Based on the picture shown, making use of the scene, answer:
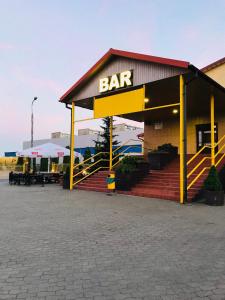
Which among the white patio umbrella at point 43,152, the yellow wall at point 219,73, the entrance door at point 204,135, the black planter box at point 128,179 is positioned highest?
the yellow wall at point 219,73

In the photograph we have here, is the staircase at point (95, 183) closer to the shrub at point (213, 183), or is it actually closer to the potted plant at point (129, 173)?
the potted plant at point (129, 173)

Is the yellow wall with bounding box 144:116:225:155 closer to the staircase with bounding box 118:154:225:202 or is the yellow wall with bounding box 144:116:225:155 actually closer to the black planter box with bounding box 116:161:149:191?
the staircase with bounding box 118:154:225:202

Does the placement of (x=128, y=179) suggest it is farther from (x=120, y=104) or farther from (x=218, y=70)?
(x=218, y=70)

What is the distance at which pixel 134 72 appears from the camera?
12.4m

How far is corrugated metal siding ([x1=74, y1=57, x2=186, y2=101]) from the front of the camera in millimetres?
11219

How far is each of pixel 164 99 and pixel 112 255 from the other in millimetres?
11716

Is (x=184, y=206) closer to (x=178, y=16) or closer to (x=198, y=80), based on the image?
(x=198, y=80)

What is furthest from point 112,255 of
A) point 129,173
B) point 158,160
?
point 158,160

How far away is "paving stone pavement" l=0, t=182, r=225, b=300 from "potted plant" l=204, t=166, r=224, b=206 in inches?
56.0

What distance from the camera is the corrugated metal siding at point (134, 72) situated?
11.2 meters

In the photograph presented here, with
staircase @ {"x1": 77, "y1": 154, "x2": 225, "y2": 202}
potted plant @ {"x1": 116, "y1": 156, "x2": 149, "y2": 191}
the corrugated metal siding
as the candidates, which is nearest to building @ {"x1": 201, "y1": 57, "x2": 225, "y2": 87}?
staircase @ {"x1": 77, "y1": 154, "x2": 225, "y2": 202}

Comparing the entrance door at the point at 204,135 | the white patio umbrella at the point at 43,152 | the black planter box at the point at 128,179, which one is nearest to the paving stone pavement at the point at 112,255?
the black planter box at the point at 128,179

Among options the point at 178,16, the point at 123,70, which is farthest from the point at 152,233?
the point at 178,16

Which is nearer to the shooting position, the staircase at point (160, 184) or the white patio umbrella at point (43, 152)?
the staircase at point (160, 184)
